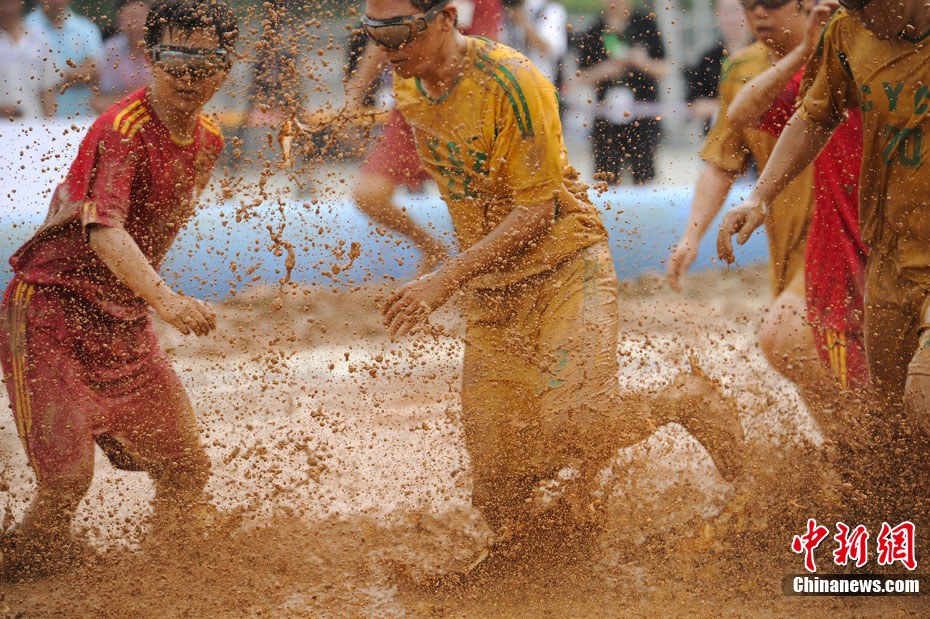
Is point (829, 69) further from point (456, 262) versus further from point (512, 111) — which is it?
point (456, 262)

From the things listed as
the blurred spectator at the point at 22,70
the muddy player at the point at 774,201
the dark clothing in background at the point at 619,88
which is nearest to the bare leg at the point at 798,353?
the muddy player at the point at 774,201

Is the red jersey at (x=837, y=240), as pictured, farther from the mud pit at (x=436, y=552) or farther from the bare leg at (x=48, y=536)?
the bare leg at (x=48, y=536)

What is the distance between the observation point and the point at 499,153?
3570mm

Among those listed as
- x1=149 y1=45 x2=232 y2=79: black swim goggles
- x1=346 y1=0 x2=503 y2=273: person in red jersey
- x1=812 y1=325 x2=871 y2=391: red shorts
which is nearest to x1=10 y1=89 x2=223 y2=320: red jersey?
x1=149 y1=45 x2=232 y2=79: black swim goggles

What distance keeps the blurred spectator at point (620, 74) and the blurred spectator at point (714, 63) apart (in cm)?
16

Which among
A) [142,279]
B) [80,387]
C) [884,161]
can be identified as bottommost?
[80,387]

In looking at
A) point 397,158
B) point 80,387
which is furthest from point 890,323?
point 80,387

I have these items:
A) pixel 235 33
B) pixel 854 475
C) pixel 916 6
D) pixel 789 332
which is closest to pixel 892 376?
pixel 854 475

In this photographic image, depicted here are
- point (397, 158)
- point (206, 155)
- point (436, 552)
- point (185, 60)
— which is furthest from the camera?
point (397, 158)

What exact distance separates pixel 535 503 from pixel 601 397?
0.44m

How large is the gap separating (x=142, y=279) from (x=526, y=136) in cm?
125

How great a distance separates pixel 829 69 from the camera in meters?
3.49

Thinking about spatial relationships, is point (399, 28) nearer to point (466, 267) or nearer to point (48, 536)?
point (466, 267)

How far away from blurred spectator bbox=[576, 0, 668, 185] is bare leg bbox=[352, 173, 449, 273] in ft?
3.38
